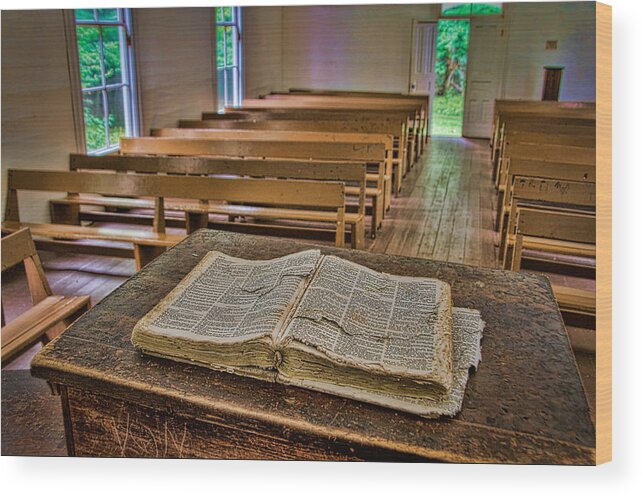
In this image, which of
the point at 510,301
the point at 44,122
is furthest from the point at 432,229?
the point at 510,301

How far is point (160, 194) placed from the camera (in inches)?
136

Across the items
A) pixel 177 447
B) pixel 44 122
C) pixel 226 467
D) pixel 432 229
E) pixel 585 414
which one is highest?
pixel 44 122

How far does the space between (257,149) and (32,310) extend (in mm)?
2512

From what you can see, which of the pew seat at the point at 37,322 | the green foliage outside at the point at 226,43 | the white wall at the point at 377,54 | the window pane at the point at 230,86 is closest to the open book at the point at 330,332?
the pew seat at the point at 37,322

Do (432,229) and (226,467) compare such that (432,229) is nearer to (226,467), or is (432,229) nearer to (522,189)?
(522,189)

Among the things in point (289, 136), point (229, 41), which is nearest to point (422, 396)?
point (289, 136)

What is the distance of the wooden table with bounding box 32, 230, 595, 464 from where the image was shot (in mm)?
860

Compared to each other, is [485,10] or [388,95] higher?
[485,10]

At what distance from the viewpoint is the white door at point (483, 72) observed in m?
9.97

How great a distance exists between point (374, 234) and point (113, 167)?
191 cm

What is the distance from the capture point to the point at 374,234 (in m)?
4.52

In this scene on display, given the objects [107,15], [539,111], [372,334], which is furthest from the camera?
[539,111]

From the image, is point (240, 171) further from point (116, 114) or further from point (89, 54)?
point (116, 114)

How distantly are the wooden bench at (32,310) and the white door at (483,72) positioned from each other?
8.82 metres
